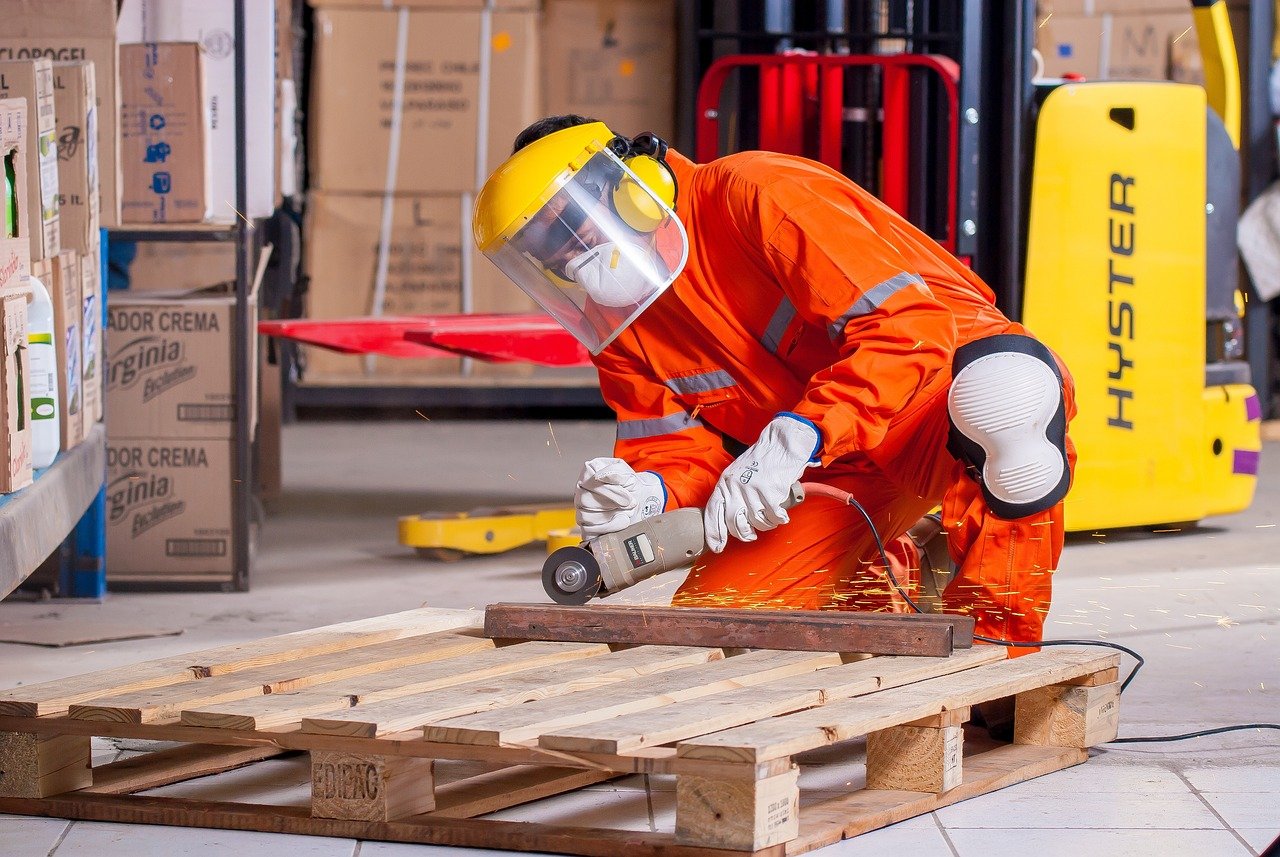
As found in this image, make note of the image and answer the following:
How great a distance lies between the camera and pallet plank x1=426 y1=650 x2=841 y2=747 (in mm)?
2682

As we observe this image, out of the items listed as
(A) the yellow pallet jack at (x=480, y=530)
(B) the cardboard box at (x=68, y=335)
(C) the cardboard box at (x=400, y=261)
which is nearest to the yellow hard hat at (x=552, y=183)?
(B) the cardboard box at (x=68, y=335)

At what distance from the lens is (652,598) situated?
5137 millimetres

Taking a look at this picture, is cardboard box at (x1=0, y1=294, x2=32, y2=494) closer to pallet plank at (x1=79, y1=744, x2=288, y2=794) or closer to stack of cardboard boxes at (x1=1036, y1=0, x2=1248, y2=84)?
pallet plank at (x1=79, y1=744, x2=288, y2=794)

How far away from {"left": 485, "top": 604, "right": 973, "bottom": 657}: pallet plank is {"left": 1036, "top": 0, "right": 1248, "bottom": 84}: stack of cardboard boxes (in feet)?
22.4

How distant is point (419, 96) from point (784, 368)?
19.9 ft

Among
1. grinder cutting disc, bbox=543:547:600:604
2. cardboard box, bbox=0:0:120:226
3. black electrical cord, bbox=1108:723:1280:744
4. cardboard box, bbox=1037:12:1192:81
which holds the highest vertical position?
cardboard box, bbox=1037:12:1192:81

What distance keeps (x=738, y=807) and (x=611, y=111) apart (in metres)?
7.45

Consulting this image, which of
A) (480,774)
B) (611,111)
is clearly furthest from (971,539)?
(611,111)

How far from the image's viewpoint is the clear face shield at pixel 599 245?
11.6 ft

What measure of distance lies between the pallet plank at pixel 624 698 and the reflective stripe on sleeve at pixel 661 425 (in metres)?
0.73

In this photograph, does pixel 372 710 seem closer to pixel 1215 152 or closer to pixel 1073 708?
pixel 1073 708

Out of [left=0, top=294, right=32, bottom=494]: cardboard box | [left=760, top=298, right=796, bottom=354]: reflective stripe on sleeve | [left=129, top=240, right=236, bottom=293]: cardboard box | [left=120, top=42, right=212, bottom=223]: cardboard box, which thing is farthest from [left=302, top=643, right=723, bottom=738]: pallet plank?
[left=129, top=240, right=236, bottom=293]: cardboard box

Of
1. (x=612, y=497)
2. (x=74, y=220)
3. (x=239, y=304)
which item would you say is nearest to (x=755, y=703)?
(x=612, y=497)

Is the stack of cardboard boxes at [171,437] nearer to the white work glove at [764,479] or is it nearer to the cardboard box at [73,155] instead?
the cardboard box at [73,155]
